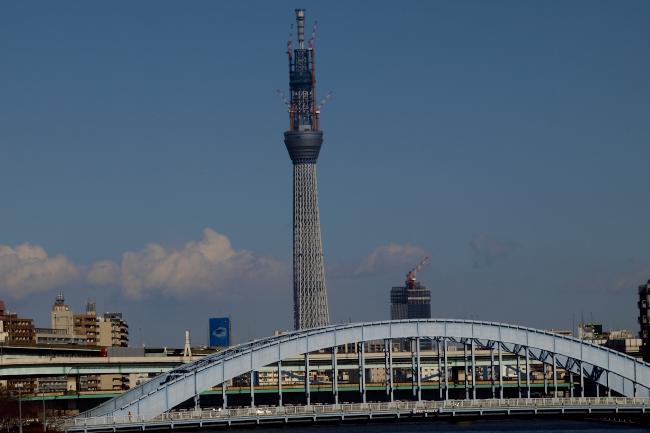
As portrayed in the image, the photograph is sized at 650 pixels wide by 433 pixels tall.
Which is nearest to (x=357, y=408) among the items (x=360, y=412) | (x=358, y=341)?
(x=360, y=412)

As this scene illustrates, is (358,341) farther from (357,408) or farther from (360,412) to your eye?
(360,412)

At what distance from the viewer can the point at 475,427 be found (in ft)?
483

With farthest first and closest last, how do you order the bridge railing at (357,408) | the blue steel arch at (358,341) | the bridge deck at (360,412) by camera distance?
the blue steel arch at (358,341), the bridge railing at (357,408), the bridge deck at (360,412)

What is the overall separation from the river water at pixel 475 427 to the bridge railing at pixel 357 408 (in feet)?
8.44

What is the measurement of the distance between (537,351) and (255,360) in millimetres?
34059

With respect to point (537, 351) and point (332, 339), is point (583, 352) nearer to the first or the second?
point (537, 351)

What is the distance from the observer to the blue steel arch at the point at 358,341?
132m

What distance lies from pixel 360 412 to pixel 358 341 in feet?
36.4

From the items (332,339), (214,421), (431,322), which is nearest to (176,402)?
(214,421)

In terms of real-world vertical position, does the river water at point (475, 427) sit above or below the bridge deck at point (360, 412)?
below

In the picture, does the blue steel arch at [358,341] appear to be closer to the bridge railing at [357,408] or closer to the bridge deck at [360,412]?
the bridge railing at [357,408]

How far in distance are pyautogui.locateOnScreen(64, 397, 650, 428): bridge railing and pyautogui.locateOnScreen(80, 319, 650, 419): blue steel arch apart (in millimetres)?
3070

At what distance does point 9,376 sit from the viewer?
176 meters

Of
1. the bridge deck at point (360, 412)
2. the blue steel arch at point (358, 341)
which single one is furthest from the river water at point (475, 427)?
the blue steel arch at point (358, 341)
